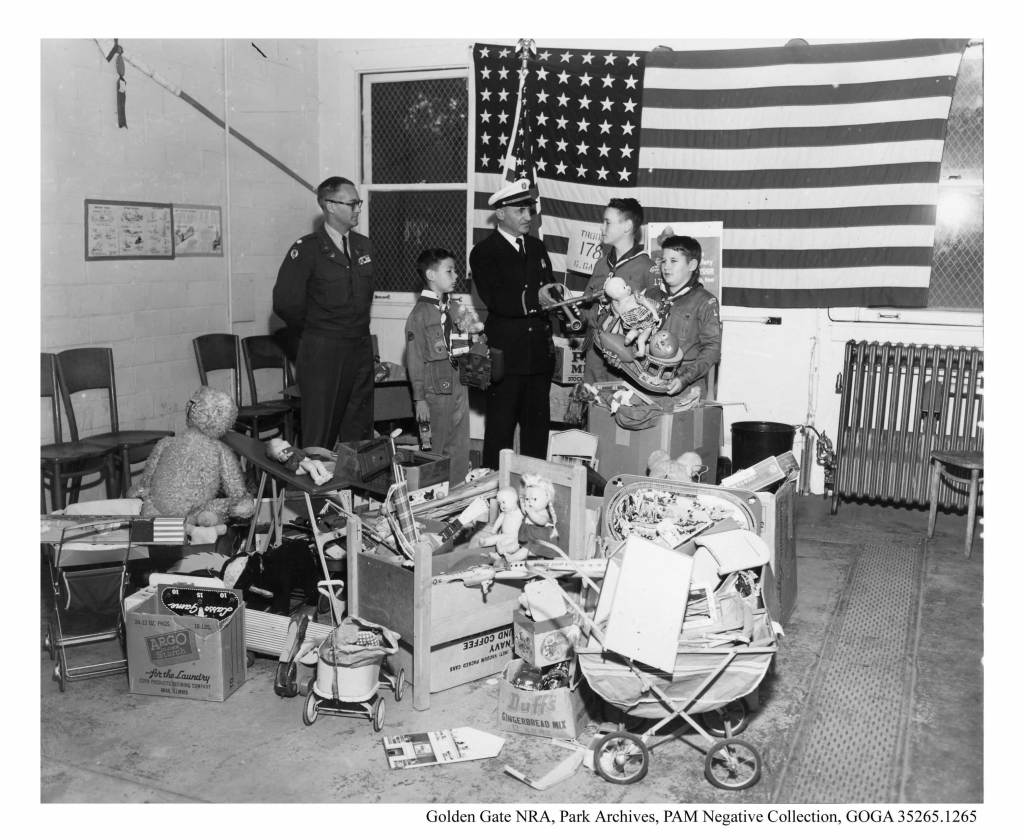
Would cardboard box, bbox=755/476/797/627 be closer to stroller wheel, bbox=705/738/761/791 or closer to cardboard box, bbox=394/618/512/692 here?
stroller wheel, bbox=705/738/761/791

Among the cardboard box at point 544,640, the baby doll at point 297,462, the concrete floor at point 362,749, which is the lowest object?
the concrete floor at point 362,749

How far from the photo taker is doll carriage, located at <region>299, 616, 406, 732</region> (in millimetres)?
4027

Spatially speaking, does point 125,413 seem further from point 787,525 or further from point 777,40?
Result: point 777,40

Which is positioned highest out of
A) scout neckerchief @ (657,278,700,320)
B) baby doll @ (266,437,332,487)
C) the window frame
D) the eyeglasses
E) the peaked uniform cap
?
the window frame

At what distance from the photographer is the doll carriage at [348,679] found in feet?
13.2

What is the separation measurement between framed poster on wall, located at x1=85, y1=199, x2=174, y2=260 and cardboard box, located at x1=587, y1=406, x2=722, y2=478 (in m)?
3.12

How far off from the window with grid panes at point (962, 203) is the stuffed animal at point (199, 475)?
15.1 ft

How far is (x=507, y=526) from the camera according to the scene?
4.43m

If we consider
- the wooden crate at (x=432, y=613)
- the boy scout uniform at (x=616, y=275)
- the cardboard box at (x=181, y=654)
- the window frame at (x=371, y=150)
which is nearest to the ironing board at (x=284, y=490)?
the wooden crate at (x=432, y=613)

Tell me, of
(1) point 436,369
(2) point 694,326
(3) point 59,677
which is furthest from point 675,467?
(3) point 59,677

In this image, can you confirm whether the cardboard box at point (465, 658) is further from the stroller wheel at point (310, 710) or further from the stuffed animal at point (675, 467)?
the stuffed animal at point (675, 467)

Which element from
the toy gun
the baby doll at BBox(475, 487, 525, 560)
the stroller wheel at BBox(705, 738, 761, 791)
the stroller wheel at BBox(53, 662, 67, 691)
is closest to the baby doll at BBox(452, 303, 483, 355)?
the toy gun

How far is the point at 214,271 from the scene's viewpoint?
7379 mm

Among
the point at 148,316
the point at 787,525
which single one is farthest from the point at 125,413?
the point at 787,525
